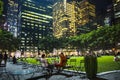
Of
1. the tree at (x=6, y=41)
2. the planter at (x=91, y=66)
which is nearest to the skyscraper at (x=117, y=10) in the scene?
the tree at (x=6, y=41)

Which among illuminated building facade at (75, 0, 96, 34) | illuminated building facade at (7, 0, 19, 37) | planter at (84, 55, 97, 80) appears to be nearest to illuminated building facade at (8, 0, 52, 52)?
illuminated building facade at (7, 0, 19, 37)

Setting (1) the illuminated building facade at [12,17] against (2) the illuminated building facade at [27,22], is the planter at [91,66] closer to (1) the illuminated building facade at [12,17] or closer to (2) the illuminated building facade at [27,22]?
(2) the illuminated building facade at [27,22]

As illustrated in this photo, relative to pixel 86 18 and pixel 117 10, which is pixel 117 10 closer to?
pixel 117 10

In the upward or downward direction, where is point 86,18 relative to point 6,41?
upward

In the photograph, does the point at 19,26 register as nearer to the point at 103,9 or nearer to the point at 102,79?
the point at 103,9

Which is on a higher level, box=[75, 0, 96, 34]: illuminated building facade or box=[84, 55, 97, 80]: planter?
box=[75, 0, 96, 34]: illuminated building facade

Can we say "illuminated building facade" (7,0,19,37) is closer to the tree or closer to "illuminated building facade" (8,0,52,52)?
"illuminated building facade" (8,0,52,52)

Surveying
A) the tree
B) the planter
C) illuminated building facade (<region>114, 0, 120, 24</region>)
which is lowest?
the planter

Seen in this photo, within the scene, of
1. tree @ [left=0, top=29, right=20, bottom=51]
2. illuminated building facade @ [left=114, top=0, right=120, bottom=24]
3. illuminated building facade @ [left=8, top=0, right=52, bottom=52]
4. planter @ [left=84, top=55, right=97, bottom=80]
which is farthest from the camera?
illuminated building facade @ [left=8, top=0, right=52, bottom=52]

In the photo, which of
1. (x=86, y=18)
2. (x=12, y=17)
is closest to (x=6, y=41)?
(x=12, y=17)

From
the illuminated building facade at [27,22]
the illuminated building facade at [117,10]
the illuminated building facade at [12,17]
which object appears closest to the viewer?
the illuminated building facade at [117,10]

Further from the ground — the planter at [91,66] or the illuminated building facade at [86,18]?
the illuminated building facade at [86,18]

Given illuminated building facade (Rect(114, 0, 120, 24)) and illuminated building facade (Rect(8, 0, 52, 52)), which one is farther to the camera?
illuminated building facade (Rect(8, 0, 52, 52))

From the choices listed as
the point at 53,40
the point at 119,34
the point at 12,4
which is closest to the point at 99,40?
the point at 119,34
